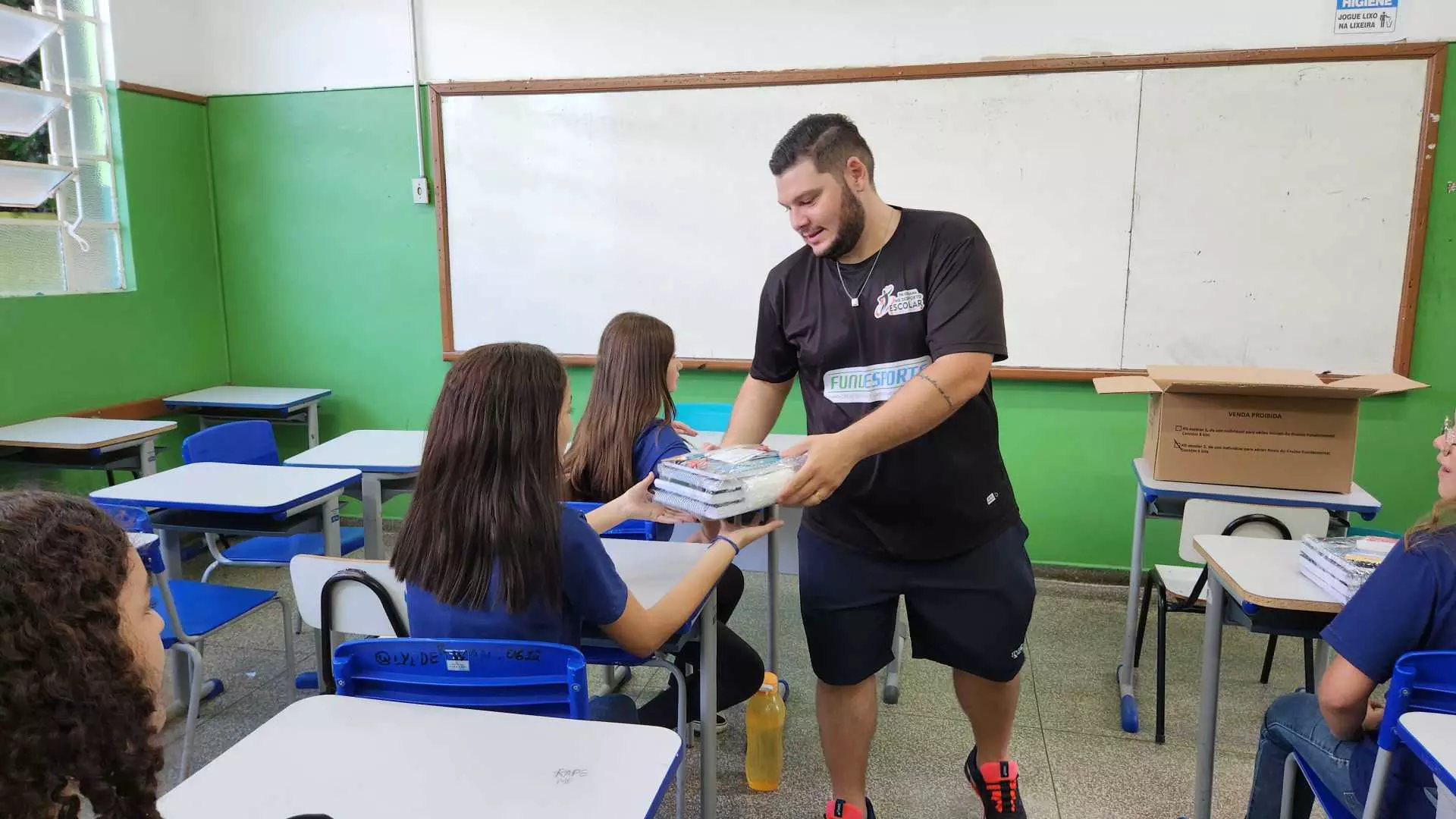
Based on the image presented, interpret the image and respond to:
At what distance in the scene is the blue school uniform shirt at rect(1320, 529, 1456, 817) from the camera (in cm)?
125

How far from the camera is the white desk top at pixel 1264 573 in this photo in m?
1.65

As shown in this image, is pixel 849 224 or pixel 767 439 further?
pixel 767 439

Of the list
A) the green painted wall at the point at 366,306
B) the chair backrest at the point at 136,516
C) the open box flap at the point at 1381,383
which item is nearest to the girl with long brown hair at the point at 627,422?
the chair backrest at the point at 136,516

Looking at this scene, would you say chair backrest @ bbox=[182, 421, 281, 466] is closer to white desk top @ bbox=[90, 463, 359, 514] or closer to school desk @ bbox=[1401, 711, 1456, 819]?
white desk top @ bbox=[90, 463, 359, 514]

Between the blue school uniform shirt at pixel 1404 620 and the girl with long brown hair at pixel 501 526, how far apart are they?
1.15 meters

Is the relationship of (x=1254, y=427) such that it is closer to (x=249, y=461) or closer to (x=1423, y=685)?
(x=1423, y=685)

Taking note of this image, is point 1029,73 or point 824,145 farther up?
point 1029,73

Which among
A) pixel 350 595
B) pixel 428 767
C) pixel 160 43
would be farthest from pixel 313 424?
pixel 428 767

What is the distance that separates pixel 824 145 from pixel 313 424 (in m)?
3.48

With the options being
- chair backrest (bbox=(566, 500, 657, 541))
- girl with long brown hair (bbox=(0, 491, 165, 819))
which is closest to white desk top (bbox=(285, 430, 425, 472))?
chair backrest (bbox=(566, 500, 657, 541))

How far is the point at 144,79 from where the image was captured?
4.01 meters

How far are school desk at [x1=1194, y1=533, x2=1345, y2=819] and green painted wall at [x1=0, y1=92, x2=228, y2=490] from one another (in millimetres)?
4340

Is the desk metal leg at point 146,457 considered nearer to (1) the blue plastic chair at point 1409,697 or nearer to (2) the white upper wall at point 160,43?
(2) the white upper wall at point 160,43

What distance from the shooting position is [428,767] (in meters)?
1.06
